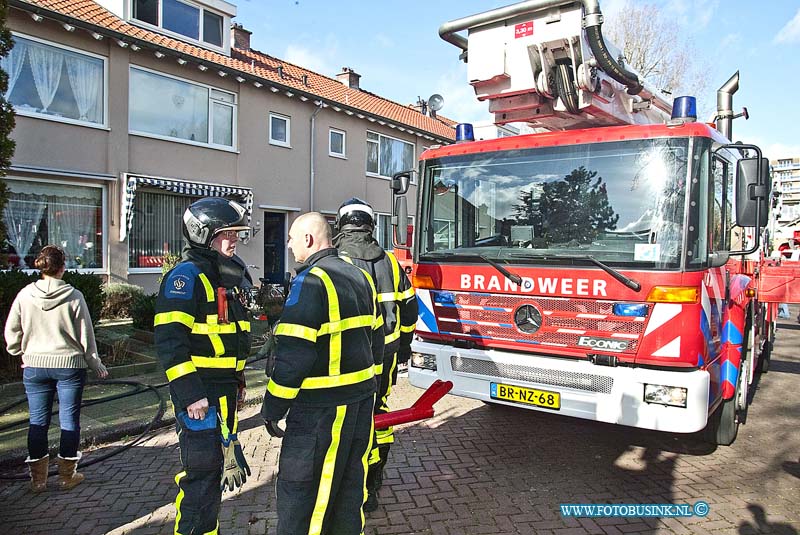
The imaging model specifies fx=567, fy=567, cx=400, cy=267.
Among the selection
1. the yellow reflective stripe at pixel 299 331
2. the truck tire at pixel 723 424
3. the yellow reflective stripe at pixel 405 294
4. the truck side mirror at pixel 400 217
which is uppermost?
the truck side mirror at pixel 400 217

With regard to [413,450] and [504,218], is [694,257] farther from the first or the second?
[413,450]

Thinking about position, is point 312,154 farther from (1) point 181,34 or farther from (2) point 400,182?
(2) point 400,182

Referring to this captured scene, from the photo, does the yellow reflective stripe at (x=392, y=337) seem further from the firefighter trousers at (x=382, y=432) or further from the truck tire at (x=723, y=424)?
the truck tire at (x=723, y=424)

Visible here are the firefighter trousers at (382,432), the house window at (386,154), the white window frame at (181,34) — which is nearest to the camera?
the firefighter trousers at (382,432)

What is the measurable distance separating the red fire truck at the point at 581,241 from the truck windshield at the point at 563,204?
1cm

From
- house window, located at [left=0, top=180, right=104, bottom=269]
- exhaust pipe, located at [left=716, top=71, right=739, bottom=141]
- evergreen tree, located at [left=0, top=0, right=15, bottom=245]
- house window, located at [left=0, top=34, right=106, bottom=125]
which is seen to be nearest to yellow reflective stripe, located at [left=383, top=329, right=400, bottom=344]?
exhaust pipe, located at [left=716, top=71, right=739, bottom=141]

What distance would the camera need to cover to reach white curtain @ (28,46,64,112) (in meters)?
11.1

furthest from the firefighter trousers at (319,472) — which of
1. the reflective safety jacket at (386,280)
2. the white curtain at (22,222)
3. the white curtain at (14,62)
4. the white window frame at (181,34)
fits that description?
the white window frame at (181,34)

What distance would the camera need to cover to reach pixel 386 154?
20391 mm

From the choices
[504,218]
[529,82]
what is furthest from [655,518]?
[529,82]

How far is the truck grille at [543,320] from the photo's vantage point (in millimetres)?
4113

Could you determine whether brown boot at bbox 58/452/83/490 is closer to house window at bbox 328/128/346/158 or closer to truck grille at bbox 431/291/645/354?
truck grille at bbox 431/291/645/354

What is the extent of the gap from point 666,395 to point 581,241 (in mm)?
1276

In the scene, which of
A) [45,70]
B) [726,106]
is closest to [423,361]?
[726,106]
